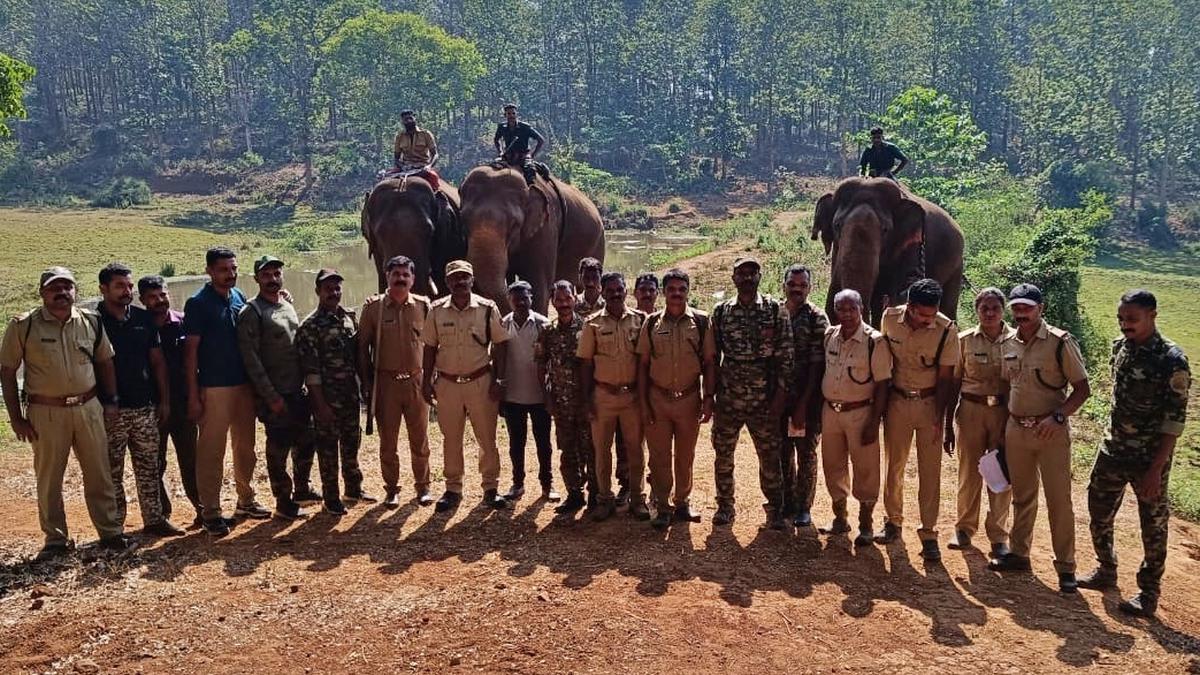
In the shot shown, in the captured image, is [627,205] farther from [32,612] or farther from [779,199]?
[32,612]

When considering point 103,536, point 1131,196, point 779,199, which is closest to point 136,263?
point 103,536

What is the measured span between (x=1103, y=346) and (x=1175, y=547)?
7883mm

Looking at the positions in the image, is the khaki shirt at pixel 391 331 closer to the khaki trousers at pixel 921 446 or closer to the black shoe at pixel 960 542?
the khaki trousers at pixel 921 446

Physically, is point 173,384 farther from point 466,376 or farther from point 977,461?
point 977,461

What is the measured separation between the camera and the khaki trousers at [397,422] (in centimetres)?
666

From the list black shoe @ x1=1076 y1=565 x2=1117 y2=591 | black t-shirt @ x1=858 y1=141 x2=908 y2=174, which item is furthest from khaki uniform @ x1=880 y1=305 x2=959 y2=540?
black t-shirt @ x1=858 y1=141 x2=908 y2=174

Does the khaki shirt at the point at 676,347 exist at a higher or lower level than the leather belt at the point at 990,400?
higher

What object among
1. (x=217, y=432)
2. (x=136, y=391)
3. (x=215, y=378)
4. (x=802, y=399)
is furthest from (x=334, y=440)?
(x=802, y=399)

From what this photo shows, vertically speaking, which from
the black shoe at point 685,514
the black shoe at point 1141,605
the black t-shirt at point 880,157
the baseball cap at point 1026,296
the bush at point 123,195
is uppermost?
the bush at point 123,195

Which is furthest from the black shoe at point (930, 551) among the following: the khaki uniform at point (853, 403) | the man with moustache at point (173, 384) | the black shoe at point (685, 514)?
the man with moustache at point (173, 384)

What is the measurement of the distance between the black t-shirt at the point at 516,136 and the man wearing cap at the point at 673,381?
565cm

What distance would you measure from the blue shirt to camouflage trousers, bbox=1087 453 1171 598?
5.48 m

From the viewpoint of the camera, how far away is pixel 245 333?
240 inches

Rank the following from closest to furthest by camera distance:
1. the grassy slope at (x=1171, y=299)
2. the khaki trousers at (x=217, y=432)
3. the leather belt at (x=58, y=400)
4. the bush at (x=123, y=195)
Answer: the leather belt at (x=58, y=400) → the khaki trousers at (x=217, y=432) → the grassy slope at (x=1171, y=299) → the bush at (x=123, y=195)
